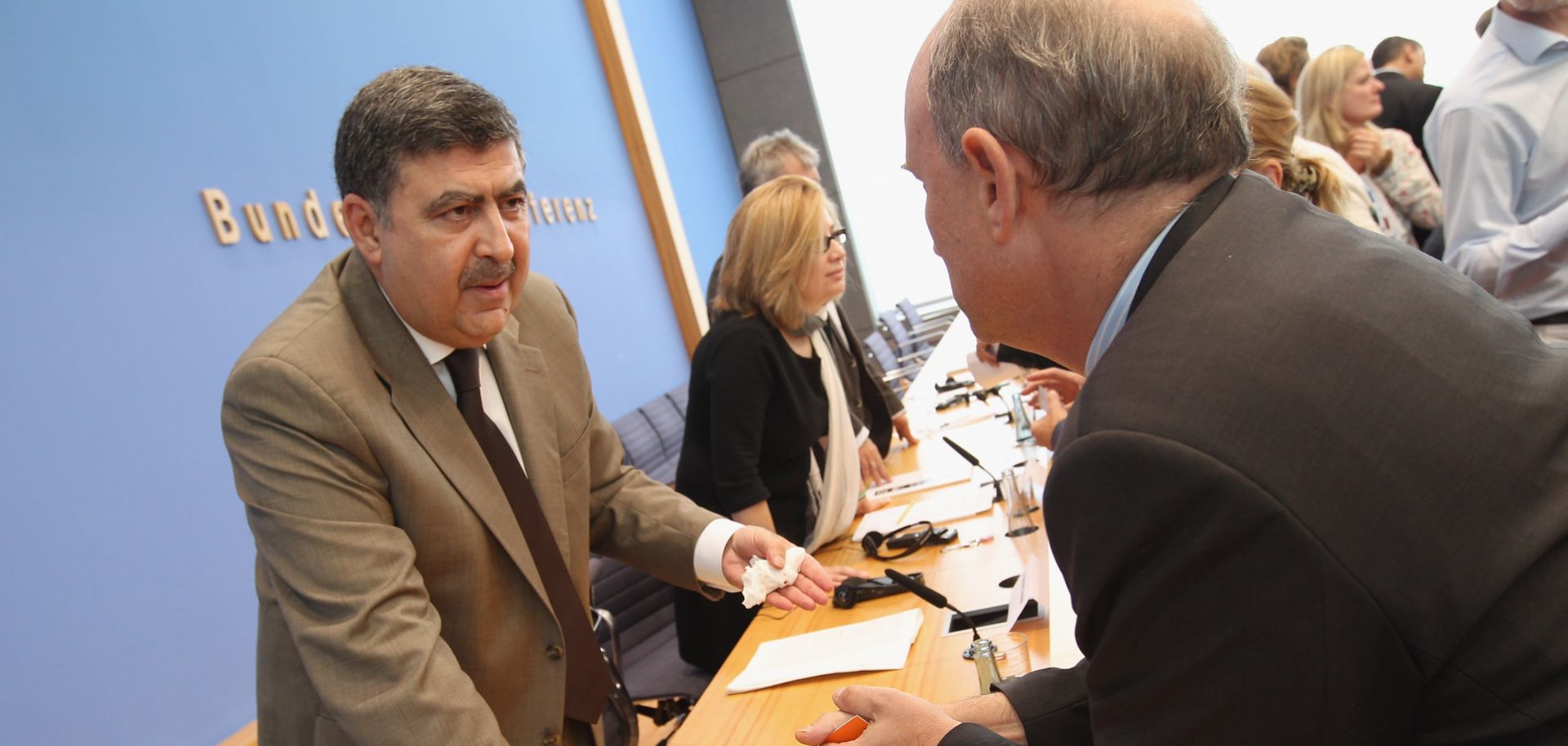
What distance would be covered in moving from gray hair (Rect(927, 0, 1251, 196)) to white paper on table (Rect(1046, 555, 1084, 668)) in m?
0.75

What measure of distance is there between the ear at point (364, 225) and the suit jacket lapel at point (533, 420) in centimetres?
28

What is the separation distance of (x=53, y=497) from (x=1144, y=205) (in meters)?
2.56

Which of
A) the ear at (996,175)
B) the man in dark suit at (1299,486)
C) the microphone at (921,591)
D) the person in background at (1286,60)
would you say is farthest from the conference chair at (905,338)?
the man in dark suit at (1299,486)

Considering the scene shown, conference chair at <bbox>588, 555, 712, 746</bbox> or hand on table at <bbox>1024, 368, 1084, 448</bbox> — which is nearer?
conference chair at <bbox>588, 555, 712, 746</bbox>

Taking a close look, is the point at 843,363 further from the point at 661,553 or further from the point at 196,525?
the point at 196,525

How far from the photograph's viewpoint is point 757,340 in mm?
3027

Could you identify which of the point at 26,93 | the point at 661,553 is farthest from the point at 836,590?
the point at 26,93

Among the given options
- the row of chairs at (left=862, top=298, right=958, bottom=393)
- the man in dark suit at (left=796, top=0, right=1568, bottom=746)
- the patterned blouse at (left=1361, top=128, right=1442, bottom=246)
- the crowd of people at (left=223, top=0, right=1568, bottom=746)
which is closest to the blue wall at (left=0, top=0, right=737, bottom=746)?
the crowd of people at (left=223, top=0, right=1568, bottom=746)

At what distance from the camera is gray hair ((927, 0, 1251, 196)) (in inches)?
40.2

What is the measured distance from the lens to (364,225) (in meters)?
1.76

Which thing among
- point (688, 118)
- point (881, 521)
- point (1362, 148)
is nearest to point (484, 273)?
point (881, 521)

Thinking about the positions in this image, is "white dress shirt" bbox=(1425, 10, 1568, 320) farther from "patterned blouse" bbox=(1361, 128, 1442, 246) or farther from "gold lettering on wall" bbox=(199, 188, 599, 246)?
"gold lettering on wall" bbox=(199, 188, 599, 246)

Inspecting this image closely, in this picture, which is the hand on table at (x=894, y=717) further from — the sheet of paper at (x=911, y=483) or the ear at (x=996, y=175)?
the sheet of paper at (x=911, y=483)

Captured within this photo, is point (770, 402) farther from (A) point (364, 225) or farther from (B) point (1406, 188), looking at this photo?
(B) point (1406, 188)
